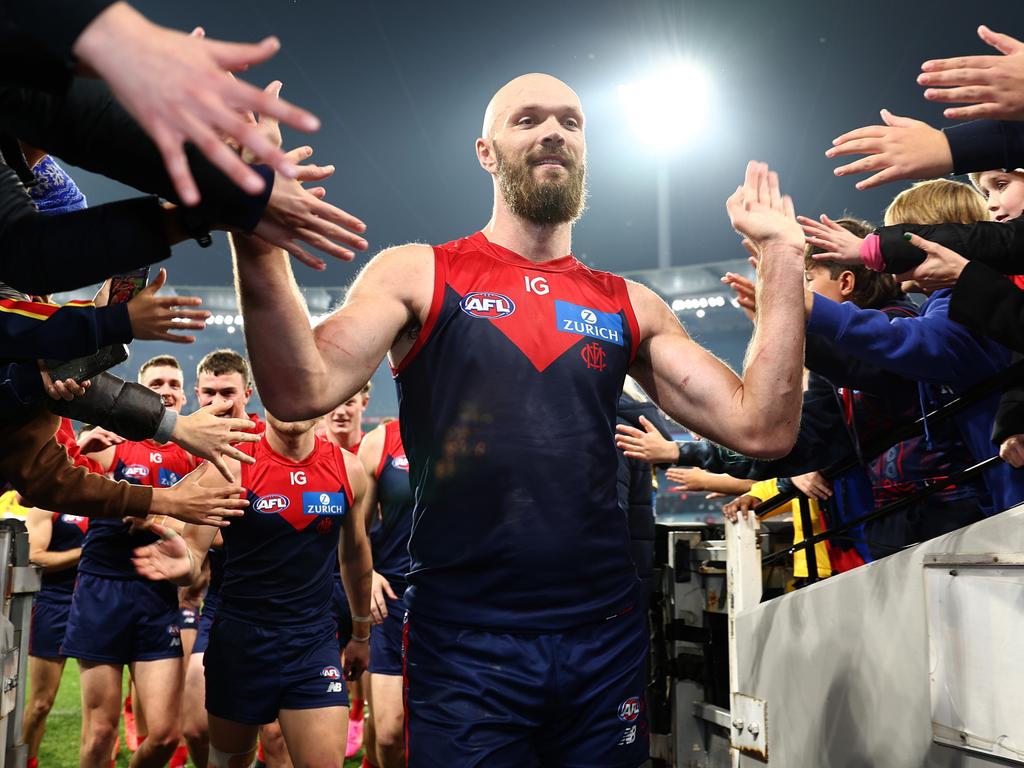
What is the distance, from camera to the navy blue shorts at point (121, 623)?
17.4 feet

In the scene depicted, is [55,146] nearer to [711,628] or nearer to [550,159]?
[550,159]

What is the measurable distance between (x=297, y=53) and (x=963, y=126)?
22.7 meters

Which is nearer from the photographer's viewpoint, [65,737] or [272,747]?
[272,747]

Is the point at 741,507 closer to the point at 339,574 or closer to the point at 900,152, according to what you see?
the point at 900,152

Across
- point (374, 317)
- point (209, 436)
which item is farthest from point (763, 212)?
point (209, 436)

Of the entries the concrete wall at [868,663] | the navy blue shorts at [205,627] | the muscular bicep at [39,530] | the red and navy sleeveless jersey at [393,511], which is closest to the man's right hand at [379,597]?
the red and navy sleeveless jersey at [393,511]

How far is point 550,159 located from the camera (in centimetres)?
256

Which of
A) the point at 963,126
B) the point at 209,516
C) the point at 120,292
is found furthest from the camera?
the point at 209,516

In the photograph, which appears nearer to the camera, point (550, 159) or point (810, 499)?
point (550, 159)

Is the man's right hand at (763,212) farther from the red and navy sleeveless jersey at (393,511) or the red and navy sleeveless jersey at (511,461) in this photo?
the red and navy sleeveless jersey at (393,511)

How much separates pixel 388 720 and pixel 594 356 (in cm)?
A: 366

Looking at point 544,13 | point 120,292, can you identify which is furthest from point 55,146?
point 544,13

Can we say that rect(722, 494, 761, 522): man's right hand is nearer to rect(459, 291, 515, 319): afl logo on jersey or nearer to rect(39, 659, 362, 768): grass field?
rect(459, 291, 515, 319): afl logo on jersey

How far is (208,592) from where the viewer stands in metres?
5.94
